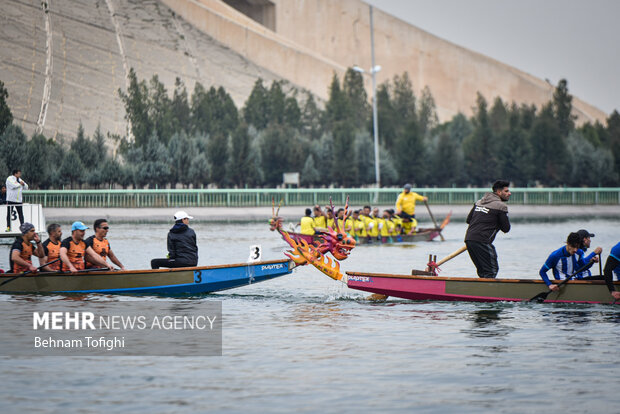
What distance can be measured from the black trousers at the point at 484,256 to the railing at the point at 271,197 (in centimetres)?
3828

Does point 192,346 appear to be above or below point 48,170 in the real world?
below

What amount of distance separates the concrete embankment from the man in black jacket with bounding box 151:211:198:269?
36.2 m

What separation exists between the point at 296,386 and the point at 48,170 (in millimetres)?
55747

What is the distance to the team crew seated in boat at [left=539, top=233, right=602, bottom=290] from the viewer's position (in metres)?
16.7

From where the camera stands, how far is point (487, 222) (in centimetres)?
1692

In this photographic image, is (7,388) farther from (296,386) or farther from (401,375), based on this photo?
(401,375)

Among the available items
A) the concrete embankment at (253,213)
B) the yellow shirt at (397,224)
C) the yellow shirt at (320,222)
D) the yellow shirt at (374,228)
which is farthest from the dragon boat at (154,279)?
the concrete embankment at (253,213)

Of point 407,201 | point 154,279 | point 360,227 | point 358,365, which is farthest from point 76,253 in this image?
point 407,201

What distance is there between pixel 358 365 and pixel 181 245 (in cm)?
709

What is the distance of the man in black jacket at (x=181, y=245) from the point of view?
61.7ft

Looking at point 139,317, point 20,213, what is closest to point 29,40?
point 20,213

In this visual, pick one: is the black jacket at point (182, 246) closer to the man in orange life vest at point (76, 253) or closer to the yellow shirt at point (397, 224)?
the man in orange life vest at point (76, 253)

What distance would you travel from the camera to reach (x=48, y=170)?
64375 millimetres

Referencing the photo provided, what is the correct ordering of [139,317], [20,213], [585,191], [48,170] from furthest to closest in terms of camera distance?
[585,191], [48,170], [20,213], [139,317]
